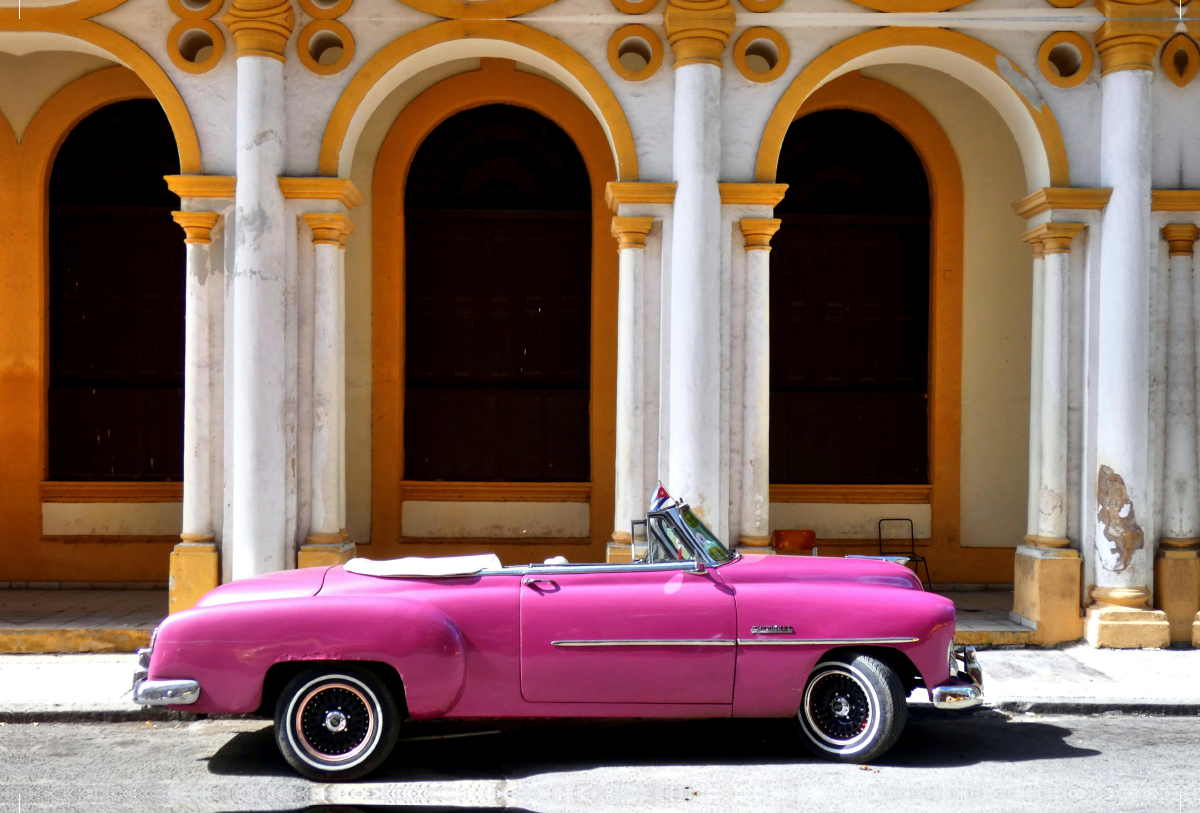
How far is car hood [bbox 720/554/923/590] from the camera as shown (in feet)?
17.9

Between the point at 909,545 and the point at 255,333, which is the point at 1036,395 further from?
the point at 255,333

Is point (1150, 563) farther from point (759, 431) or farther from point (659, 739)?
point (659, 739)

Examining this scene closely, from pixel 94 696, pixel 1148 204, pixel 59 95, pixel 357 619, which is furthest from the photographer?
pixel 59 95

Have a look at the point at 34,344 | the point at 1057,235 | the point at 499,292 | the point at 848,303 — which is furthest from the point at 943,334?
the point at 34,344

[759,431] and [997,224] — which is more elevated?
[997,224]

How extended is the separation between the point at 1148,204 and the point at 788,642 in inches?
204

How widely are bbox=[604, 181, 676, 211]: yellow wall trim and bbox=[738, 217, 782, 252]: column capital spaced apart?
614 millimetres

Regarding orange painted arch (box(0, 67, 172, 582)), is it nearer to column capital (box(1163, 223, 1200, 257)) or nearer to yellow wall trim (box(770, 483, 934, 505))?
yellow wall trim (box(770, 483, 934, 505))

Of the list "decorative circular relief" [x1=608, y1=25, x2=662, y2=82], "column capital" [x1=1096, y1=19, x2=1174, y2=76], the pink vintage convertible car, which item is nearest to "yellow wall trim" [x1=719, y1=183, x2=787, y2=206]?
"decorative circular relief" [x1=608, y1=25, x2=662, y2=82]

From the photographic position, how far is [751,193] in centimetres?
797

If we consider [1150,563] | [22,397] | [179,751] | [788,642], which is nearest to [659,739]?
[788,642]

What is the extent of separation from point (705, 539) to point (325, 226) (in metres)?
4.27

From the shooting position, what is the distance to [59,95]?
9812 millimetres

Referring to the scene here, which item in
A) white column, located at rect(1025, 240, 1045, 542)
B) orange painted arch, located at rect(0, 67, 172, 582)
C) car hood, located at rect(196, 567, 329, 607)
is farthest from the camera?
orange painted arch, located at rect(0, 67, 172, 582)
